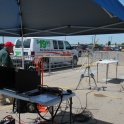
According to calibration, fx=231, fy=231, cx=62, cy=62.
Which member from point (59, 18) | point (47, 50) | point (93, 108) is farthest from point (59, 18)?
point (47, 50)

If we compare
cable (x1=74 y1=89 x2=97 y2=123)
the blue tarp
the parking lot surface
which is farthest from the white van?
the blue tarp

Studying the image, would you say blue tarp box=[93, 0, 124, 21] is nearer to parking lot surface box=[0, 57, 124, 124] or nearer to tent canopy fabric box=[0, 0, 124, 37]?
tent canopy fabric box=[0, 0, 124, 37]

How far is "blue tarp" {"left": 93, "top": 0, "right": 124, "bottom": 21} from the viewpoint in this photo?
180 inches

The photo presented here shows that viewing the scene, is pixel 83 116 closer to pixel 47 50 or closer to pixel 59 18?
pixel 59 18

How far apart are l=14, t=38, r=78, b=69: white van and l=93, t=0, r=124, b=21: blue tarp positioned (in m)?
9.82

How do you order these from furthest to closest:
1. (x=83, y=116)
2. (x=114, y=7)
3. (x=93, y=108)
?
(x=93, y=108) → (x=83, y=116) → (x=114, y=7)

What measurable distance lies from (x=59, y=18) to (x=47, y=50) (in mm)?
9528

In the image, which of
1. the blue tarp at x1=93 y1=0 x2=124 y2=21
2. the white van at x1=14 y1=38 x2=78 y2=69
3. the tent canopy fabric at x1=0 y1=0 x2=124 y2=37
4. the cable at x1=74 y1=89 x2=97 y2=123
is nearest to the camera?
the blue tarp at x1=93 y1=0 x2=124 y2=21

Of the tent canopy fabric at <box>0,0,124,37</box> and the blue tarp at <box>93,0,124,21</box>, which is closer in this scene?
the blue tarp at <box>93,0,124,21</box>

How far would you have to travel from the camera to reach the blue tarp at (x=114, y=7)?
4.57 meters

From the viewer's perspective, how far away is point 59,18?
6.47 m

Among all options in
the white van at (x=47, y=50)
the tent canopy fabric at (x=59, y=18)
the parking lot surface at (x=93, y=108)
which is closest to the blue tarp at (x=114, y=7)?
the tent canopy fabric at (x=59, y=18)

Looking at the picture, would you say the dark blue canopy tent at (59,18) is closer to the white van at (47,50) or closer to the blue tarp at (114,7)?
the blue tarp at (114,7)

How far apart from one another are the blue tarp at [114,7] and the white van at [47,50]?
386 inches
